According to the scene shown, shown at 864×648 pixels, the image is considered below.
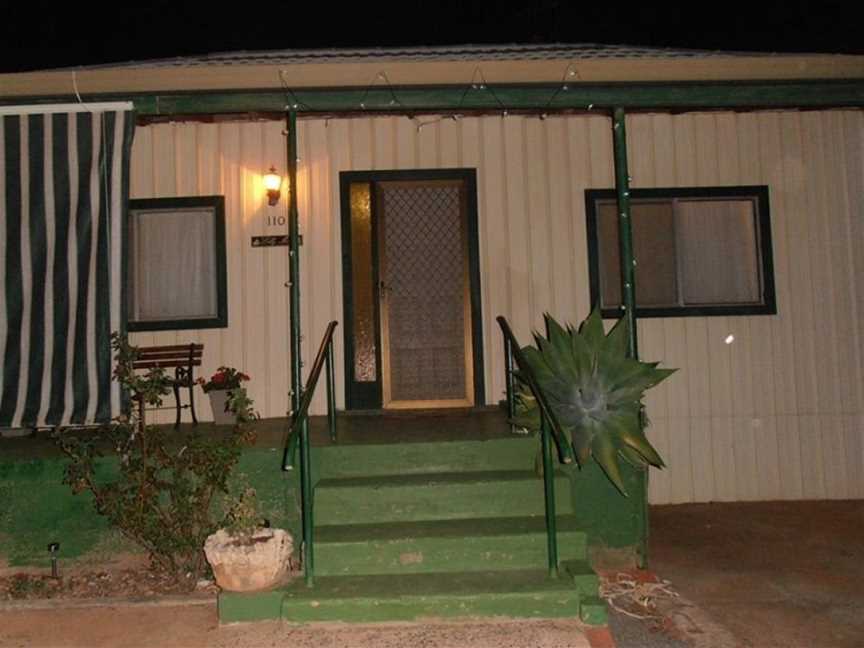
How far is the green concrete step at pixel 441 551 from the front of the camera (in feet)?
14.4

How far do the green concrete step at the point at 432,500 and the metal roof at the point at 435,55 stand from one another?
9.76ft

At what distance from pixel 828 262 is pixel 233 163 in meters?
5.88

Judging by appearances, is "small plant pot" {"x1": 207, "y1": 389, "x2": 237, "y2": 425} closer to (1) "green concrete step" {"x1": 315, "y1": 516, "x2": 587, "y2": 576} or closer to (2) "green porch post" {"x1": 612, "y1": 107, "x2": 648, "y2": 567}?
(1) "green concrete step" {"x1": 315, "y1": 516, "x2": 587, "y2": 576}

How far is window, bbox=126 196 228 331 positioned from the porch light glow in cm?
47

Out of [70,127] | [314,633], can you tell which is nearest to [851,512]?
[314,633]

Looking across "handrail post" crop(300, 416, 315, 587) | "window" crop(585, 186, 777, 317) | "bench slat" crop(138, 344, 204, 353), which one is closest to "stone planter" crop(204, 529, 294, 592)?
"handrail post" crop(300, 416, 315, 587)

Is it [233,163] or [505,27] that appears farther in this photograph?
[505,27]

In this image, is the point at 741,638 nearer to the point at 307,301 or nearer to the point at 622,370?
the point at 622,370

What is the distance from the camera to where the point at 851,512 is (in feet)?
21.1

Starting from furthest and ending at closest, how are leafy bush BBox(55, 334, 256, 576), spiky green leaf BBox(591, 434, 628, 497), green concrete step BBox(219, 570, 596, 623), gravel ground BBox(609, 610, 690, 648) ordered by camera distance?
spiky green leaf BBox(591, 434, 628, 497), leafy bush BBox(55, 334, 256, 576), green concrete step BBox(219, 570, 596, 623), gravel ground BBox(609, 610, 690, 648)

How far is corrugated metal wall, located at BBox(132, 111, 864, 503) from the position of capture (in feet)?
22.8

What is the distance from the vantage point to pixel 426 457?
5062 mm

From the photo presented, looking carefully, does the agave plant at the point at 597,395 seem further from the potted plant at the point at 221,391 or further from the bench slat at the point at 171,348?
the bench slat at the point at 171,348

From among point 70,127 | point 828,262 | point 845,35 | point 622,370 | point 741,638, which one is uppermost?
point 845,35
